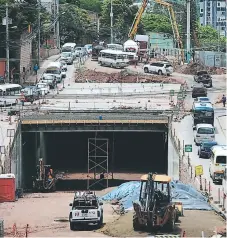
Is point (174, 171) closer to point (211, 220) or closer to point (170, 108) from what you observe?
point (170, 108)

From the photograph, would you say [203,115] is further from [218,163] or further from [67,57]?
[67,57]

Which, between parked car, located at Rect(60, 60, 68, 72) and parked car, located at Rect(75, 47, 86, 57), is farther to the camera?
parked car, located at Rect(75, 47, 86, 57)

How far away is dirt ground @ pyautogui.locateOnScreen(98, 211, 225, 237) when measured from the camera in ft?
97.0

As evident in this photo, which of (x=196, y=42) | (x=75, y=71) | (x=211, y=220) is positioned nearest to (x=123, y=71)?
(x=75, y=71)

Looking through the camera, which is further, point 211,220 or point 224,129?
point 224,129

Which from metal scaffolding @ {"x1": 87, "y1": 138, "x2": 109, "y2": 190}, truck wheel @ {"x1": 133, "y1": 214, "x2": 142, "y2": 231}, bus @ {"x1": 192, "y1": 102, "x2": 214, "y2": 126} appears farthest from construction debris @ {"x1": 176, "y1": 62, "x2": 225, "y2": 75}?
truck wheel @ {"x1": 133, "y1": 214, "x2": 142, "y2": 231}

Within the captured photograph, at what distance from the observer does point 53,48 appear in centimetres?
9012

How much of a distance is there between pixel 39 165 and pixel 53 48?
38699 mm

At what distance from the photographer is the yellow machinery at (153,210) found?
96.2 feet

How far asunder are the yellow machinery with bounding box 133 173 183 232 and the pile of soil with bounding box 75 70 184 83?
38.3 metres

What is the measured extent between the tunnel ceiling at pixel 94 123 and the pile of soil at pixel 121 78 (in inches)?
600

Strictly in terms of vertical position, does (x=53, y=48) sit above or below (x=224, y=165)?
above

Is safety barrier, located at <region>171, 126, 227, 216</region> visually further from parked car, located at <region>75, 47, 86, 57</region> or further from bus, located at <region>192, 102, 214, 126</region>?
parked car, located at <region>75, 47, 86, 57</region>

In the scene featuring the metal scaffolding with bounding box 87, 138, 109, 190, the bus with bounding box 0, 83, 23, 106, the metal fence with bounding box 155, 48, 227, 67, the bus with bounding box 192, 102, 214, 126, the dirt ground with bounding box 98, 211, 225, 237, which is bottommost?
the metal scaffolding with bounding box 87, 138, 109, 190
